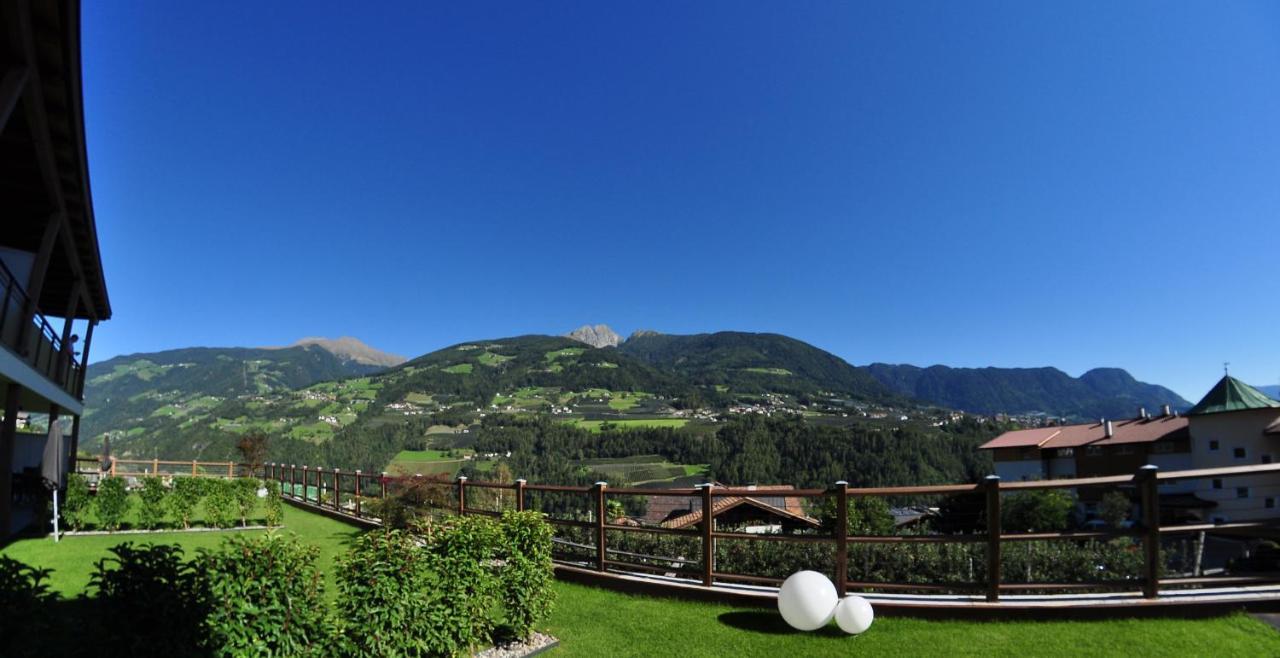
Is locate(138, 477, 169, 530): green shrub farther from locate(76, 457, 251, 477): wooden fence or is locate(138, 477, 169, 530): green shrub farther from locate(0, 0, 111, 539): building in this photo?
locate(76, 457, 251, 477): wooden fence

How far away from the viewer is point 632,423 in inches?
3893

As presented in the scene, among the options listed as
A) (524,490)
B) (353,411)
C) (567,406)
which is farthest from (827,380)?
(524,490)

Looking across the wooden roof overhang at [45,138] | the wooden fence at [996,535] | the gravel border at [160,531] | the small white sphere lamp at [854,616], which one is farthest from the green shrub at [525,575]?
the gravel border at [160,531]

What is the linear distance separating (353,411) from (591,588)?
366ft

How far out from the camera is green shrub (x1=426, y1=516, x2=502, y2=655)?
4246mm

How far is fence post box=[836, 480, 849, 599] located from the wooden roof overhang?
9.55 metres

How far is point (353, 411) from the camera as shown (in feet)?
346

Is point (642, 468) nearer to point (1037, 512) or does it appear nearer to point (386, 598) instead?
point (1037, 512)

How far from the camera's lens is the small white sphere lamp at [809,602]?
17.2 feet

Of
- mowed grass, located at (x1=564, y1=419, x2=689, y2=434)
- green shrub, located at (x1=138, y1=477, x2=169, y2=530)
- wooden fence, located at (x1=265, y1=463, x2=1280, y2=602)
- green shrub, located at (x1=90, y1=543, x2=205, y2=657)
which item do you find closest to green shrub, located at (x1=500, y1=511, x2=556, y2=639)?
wooden fence, located at (x1=265, y1=463, x2=1280, y2=602)

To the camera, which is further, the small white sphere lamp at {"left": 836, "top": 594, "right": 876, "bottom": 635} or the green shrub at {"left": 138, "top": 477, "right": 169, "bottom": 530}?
the green shrub at {"left": 138, "top": 477, "right": 169, "bottom": 530}

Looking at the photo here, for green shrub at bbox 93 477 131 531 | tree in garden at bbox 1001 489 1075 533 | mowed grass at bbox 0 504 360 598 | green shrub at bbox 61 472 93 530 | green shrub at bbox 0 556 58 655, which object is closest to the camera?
green shrub at bbox 0 556 58 655

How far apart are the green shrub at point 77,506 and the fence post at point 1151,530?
18.5 metres

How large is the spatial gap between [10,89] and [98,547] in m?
8.78
